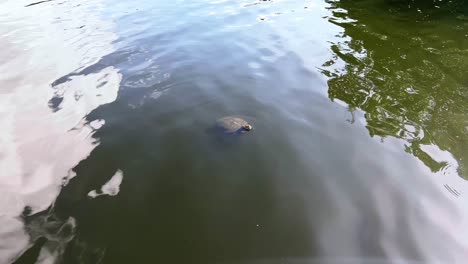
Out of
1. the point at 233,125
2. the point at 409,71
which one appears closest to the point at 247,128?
the point at 233,125

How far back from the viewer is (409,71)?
5676 millimetres

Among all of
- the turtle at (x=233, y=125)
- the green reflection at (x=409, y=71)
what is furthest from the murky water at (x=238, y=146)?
the turtle at (x=233, y=125)

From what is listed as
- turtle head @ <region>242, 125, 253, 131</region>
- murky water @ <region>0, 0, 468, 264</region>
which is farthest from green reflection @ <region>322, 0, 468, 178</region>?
turtle head @ <region>242, 125, 253, 131</region>

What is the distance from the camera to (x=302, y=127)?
4449mm

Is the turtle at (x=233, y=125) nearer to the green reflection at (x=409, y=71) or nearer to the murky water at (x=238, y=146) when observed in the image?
the murky water at (x=238, y=146)

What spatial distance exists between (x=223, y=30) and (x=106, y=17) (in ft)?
10.6

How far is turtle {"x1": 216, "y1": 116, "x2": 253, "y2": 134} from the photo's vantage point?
4.25 metres

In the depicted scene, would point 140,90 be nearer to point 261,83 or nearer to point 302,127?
point 261,83

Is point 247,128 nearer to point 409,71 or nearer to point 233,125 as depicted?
point 233,125

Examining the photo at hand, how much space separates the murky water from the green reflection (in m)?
0.03

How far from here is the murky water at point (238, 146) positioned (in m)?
3.01

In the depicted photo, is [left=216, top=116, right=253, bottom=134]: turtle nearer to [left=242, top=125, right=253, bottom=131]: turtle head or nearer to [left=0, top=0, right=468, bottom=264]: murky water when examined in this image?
[left=242, top=125, right=253, bottom=131]: turtle head

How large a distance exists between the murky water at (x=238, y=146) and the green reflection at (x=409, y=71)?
3cm

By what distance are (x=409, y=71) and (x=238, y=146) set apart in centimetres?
341
